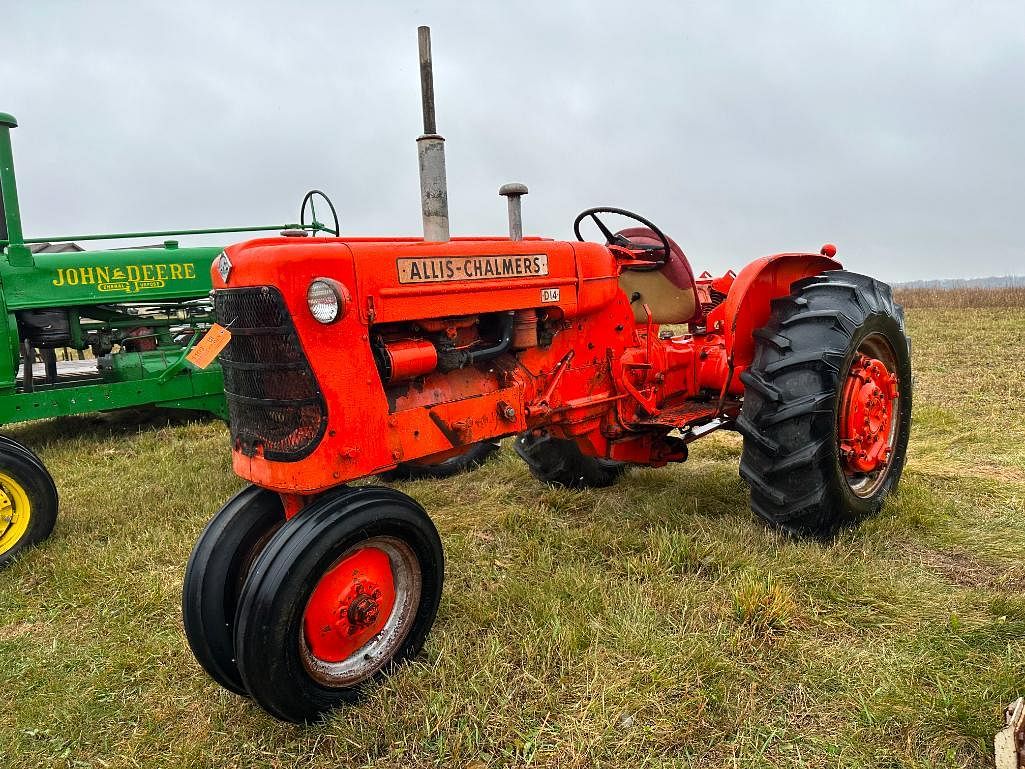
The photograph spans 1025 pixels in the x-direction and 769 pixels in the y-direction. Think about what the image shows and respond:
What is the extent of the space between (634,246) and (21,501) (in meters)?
3.54

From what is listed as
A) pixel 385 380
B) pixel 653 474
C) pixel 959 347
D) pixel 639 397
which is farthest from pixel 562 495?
pixel 959 347

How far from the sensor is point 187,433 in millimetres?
6633

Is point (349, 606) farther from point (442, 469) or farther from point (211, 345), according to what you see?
point (442, 469)

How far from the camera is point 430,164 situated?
2.50m

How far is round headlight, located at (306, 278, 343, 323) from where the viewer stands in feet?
7.30

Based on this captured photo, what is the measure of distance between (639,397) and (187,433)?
4.80 meters

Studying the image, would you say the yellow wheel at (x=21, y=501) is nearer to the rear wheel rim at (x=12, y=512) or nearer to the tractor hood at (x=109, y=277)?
the rear wheel rim at (x=12, y=512)

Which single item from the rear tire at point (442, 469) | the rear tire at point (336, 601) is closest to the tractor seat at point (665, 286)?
the rear tire at point (442, 469)

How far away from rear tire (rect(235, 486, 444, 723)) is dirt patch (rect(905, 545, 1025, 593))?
214cm

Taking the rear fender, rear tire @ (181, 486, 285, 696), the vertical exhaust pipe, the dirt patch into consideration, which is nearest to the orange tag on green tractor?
rear tire @ (181, 486, 285, 696)

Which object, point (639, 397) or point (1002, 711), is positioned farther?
point (639, 397)

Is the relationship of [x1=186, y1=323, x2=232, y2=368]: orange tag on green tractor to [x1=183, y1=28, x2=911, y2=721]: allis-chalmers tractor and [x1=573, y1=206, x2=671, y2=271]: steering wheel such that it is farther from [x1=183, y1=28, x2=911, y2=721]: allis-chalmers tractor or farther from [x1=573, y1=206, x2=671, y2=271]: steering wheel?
[x1=573, y1=206, x2=671, y2=271]: steering wheel

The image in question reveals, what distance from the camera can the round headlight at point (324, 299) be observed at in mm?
2227

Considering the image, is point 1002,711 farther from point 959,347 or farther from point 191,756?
point 959,347
